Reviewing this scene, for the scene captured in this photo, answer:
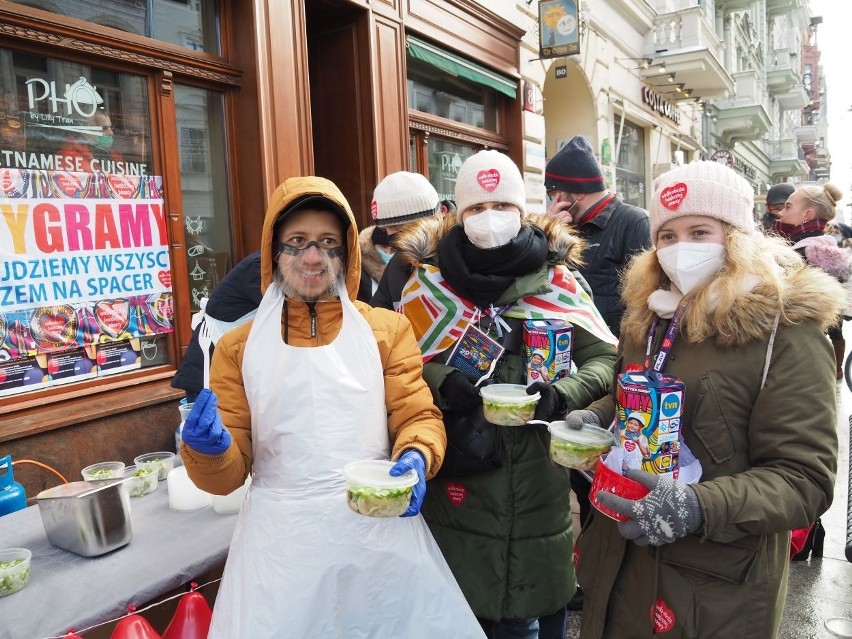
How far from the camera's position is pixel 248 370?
73.2 inches

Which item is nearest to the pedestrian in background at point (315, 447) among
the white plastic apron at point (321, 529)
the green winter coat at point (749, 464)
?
the white plastic apron at point (321, 529)

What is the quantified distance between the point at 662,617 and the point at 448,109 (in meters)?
6.86

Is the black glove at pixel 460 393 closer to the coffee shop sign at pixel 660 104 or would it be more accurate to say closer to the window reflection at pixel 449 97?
the window reflection at pixel 449 97

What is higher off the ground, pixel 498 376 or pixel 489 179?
pixel 489 179

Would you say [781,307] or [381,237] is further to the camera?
[381,237]

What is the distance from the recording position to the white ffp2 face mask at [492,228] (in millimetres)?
2361

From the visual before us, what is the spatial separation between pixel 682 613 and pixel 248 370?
133 cm

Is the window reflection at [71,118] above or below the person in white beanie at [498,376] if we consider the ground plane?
above

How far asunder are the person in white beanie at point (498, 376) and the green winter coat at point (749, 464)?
1.75ft

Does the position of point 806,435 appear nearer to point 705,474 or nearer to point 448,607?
point 705,474

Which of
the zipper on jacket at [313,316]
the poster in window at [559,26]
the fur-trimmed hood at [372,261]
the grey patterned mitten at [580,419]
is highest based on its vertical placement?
the poster in window at [559,26]

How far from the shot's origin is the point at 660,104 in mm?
14641

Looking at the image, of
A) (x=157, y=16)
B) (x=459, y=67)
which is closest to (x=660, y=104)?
(x=459, y=67)

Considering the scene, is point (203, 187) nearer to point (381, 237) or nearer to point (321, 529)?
point (381, 237)
